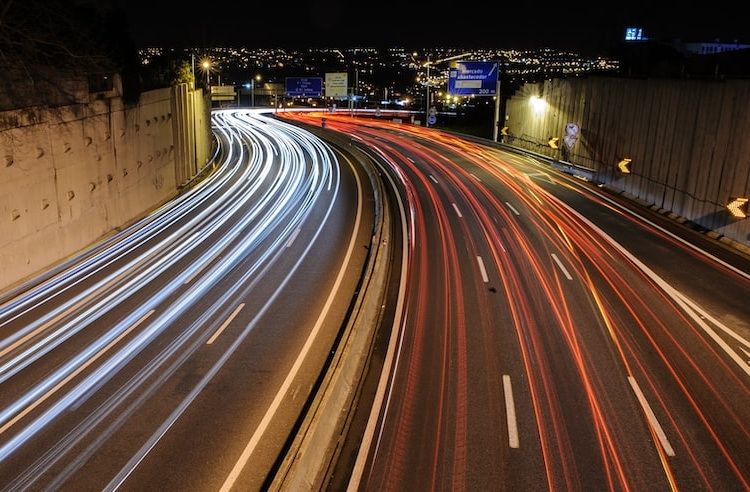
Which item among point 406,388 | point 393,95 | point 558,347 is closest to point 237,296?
point 406,388

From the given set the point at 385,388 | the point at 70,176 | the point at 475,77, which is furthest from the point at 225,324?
the point at 475,77

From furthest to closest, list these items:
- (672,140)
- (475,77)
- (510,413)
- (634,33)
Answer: (634,33), (475,77), (672,140), (510,413)

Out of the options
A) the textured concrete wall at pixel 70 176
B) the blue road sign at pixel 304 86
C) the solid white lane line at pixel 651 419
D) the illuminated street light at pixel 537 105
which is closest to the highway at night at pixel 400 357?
the solid white lane line at pixel 651 419

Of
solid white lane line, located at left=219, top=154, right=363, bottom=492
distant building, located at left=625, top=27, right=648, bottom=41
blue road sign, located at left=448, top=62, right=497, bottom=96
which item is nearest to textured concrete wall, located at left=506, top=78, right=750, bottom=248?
solid white lane line, located at left=219, top=154, right=363, bottom=492

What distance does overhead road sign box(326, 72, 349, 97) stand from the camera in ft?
267

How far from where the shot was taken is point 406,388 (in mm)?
12008

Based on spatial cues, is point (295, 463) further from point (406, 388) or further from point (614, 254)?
point (614, 254)

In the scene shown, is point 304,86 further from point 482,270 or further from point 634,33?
point 634,33

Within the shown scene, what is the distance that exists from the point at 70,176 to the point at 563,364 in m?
17.5

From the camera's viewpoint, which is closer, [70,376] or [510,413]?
[510,413]

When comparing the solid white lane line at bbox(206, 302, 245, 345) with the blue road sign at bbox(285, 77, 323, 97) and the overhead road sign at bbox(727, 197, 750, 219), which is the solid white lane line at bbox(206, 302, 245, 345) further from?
the blue road sign at bbox(285, 77, 323, 97)

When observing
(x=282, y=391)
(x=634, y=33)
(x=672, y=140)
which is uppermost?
(x=634, y=33)

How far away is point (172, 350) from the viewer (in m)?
13.9

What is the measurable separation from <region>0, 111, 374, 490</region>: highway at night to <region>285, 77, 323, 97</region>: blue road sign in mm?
58767
